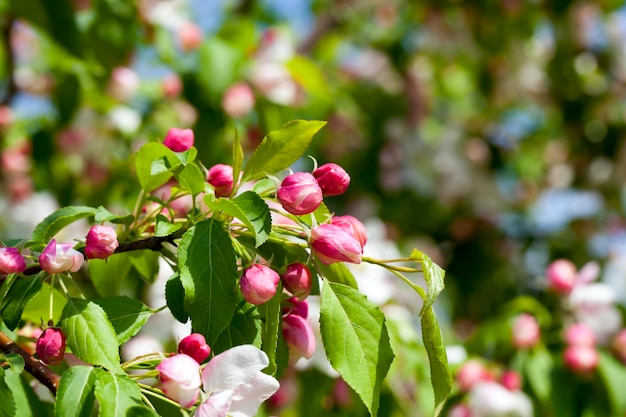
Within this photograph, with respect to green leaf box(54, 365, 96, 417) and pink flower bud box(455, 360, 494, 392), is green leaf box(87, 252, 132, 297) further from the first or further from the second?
pink flower bud box(455, 360, 494, 392)

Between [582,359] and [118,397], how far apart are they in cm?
103

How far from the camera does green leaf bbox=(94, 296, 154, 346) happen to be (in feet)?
2.37

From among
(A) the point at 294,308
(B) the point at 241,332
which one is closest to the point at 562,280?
(A) the point at 294,308

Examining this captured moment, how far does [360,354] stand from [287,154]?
19 cm

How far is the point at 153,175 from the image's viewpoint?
2.42ft

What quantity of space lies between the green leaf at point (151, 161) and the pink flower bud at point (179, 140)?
4cm

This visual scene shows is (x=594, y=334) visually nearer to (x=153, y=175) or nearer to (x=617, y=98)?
(x=153, y=175)

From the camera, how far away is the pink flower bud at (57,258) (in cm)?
66

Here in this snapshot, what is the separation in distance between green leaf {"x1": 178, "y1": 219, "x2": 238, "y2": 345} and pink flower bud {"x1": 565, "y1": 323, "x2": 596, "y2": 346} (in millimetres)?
951

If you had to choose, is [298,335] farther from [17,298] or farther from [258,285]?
[17,298]

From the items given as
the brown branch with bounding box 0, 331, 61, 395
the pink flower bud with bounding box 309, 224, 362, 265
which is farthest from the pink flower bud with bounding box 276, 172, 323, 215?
the brown branch with bounding box 0, 331, 61, 395

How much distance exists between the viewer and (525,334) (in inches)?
59.9

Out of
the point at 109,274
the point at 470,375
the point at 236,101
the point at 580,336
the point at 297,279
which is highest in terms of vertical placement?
the point at 297,279

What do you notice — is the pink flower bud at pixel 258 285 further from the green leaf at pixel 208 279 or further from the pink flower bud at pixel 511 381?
the pink flower bud at pixel 511 381
